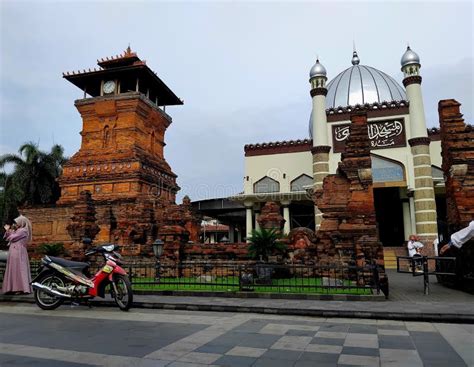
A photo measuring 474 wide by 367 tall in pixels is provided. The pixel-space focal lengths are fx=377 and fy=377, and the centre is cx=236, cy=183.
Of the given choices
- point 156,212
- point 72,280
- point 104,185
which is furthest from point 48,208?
point 72,280

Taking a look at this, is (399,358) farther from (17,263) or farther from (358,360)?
(17,263)

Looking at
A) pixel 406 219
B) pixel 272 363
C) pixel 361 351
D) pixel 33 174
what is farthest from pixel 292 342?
pixel 33 174

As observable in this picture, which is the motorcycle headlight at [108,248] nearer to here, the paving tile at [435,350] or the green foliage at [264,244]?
the paving tile at [435,350]

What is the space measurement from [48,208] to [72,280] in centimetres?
2016

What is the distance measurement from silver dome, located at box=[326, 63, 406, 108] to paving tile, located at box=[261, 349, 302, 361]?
27.3 meters

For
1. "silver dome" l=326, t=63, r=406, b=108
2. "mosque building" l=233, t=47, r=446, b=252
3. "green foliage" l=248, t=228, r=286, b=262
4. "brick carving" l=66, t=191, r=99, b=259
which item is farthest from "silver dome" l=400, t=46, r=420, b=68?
"brick carving" l=66, t=191, r=99, b=259

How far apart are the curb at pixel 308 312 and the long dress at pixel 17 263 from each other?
0.42m

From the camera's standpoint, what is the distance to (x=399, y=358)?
3.98m

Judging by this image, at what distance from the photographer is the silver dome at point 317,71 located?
28.5 metres

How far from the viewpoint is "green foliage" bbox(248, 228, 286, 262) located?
12609 millimetres

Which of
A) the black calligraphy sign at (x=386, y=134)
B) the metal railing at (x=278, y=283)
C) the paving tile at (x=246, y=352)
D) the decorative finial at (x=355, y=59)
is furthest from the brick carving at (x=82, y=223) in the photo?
the decorative finial at (x=355, y=59)

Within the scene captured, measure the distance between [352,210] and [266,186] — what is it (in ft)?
63.7

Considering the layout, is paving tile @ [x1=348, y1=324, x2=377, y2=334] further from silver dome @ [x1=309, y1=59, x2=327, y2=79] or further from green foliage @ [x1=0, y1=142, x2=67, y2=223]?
green foliage @ [x1=0, y1=142, x2=67, y2=223]

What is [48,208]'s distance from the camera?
25.2 metres
